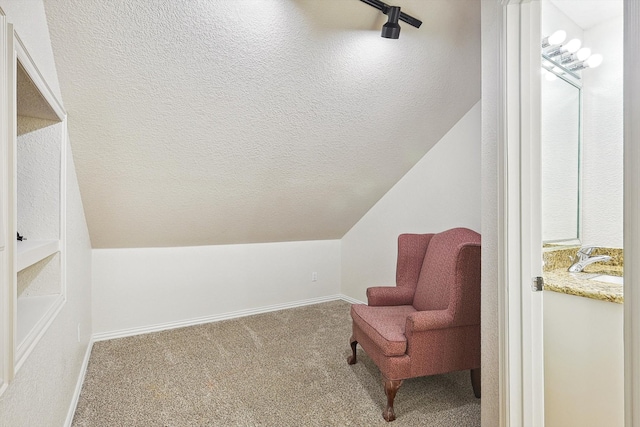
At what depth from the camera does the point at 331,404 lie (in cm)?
199

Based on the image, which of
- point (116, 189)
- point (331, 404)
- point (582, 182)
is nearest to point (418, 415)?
point (331, 404)

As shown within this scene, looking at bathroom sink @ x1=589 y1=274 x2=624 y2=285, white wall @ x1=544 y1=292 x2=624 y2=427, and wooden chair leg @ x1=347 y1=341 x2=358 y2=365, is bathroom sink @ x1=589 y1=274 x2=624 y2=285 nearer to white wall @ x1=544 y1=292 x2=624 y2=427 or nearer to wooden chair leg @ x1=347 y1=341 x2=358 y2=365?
white wall @ x1=544 y1=292 x2=624 y2=427

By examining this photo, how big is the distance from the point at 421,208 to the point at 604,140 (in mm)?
1496

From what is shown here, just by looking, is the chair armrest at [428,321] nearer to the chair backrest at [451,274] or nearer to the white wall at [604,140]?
the chair backrest at [451,274]

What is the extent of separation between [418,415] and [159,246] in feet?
8.78

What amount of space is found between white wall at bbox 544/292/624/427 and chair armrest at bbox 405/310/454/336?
19.0 inches

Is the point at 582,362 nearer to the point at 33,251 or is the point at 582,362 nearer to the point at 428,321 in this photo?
the point at 428,321

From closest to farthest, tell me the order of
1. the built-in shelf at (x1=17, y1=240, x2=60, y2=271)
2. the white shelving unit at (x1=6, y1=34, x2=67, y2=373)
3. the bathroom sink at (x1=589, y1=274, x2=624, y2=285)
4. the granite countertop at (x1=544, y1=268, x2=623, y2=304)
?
the built-in shelf at (x1=17, y1=240, x2=60, y2=271) → the granite countertop at (x1=544, y1=268, x2=623, y2=304) → the white shelving unit at (x1=6, y1=34, x2=67, y2=373) → the bathroom sink at (x1=589, y1=274, x2=624, y2=285)

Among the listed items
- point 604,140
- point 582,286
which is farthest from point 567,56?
point 582,286

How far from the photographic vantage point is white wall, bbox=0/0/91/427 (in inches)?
43.8

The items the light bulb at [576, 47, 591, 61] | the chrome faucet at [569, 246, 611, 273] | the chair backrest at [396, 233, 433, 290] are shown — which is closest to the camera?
the chrome faucet at [569, 246, 611, 273]

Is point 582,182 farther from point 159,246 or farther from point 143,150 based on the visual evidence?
point 159,246

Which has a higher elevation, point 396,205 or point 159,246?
point 396,205

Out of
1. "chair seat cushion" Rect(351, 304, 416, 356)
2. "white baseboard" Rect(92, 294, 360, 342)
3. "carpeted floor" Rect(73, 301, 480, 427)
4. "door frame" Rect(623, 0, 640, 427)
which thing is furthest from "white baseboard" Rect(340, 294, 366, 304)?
Answer: "door frame" Rect(623, 0, 640, 427)
